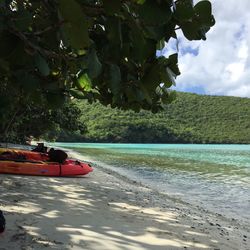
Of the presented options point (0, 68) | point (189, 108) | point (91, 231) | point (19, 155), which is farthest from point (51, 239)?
point (189, 108)

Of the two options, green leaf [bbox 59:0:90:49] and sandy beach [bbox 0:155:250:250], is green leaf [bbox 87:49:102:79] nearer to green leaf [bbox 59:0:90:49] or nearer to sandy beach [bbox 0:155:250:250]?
green leaf [bbox 59:0:90:49]

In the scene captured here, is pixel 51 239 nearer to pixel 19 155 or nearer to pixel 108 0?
pixel 108 0

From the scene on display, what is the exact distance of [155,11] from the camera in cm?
166

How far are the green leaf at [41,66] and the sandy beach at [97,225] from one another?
2.38 m

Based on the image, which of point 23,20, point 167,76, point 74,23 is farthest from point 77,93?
point 74,23

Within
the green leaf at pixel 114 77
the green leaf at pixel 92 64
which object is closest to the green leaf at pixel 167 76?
the green leaf at pixel 114 77

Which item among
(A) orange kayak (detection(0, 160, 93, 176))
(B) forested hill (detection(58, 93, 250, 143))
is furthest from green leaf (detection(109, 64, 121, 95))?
(B) forested hill (detection(58, 93, 250, 143))

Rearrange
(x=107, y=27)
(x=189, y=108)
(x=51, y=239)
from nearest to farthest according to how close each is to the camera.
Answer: (x=107, y=27)
(x=51, y=239)
(x=189, y=108)

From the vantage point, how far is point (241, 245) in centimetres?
568

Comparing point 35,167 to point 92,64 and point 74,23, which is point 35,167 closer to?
point 92,64

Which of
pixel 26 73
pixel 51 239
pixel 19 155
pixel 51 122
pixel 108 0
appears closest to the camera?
pixel 108 0

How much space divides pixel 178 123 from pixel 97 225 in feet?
241

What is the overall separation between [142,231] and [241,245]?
1.41 m

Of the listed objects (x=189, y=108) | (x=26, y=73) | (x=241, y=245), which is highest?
(x=189, y=108)
